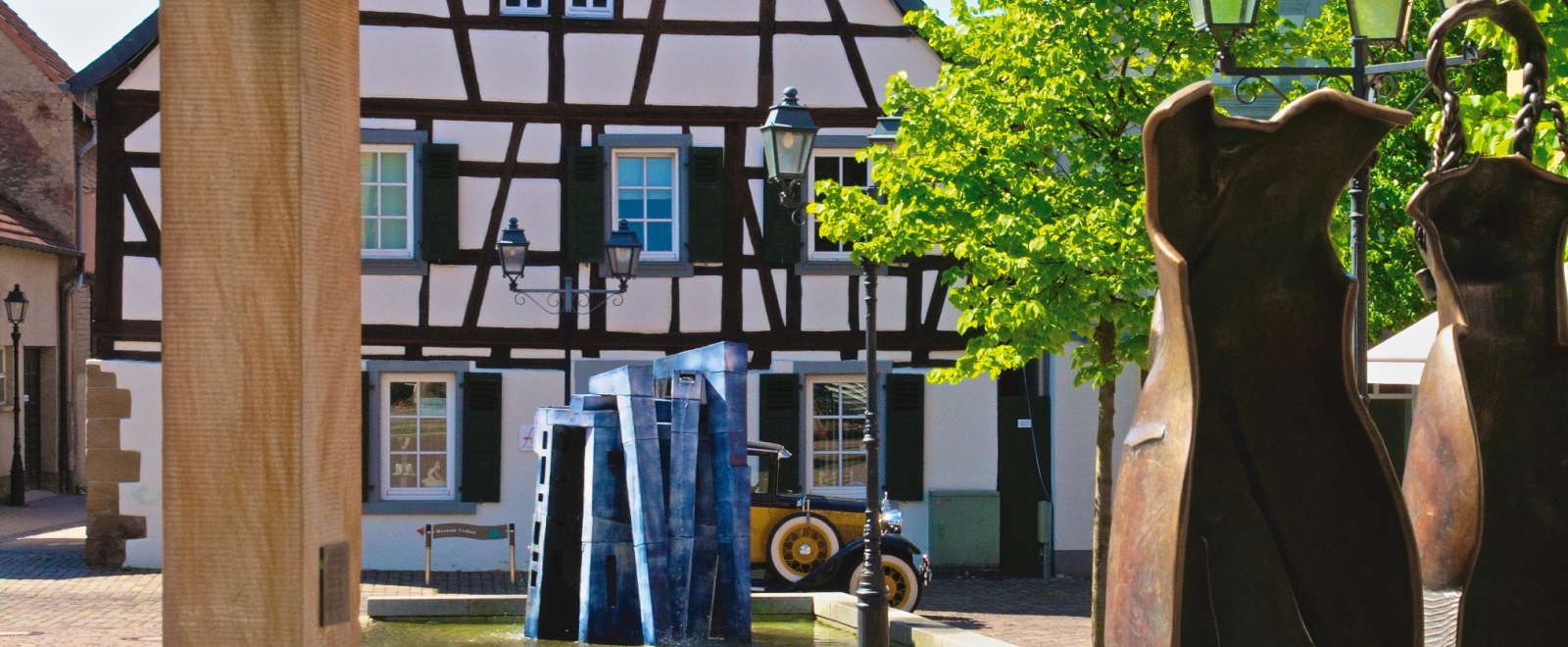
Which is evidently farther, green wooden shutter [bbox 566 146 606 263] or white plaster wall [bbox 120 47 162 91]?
green wooden shutter [bbox 566 146 606 263]

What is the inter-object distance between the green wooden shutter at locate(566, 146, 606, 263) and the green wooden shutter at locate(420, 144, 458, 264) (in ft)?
3.93

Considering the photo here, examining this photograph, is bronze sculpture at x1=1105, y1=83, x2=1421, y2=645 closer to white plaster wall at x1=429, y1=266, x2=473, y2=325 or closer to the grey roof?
white plaster wall at x1=429, y1=266, x2=473, y2=325

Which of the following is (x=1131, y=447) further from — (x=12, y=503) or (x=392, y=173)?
(x=12, y=503)

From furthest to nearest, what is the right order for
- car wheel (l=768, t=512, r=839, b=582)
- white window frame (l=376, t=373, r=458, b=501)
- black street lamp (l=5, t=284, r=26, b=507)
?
black street lamp (l=5, t=284, r=26, b=507), white window frame (l=376, t=373, r=458, b=501), car wheel (l=768, t=512, r=839, b=582)

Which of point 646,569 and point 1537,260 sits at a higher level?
point 1537,260

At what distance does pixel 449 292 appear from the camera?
714 inches

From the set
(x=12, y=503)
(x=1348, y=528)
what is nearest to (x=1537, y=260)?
(x=1348, y=528)

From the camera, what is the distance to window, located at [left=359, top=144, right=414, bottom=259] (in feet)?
59.5

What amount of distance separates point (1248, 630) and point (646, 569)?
26.4 feet

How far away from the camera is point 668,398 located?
1174cm

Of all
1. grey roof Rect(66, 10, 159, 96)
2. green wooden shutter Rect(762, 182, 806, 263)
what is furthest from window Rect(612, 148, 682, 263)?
grey roof Rect(66, 10, 159, 96)

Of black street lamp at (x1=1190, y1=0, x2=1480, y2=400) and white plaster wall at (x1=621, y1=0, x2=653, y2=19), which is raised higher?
white plaster wall at (x1=621, y1=0, x2=653, y2=19)

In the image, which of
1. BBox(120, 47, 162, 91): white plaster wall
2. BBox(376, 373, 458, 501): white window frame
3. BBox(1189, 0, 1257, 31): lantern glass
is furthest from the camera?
BBox(376, 373, 458, 501): white window frame

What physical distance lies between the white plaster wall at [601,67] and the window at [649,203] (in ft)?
2.19
